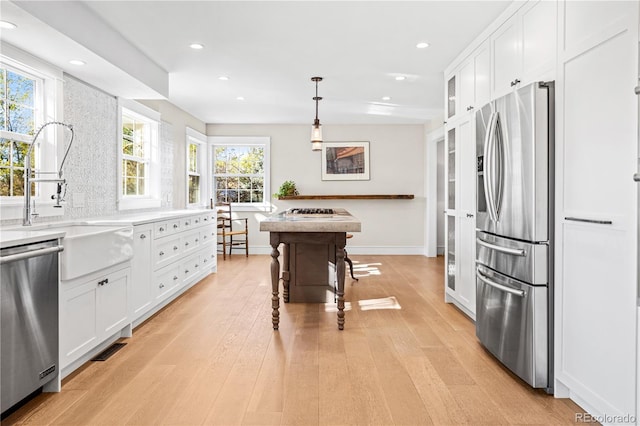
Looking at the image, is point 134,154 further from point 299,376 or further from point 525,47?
point 525,47

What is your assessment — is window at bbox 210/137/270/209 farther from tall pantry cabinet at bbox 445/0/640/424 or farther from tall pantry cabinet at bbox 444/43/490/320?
tall pantry cabinet at bbox 445/0/640/424

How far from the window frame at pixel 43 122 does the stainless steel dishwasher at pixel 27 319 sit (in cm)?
109

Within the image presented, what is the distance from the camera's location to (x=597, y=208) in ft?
6.40

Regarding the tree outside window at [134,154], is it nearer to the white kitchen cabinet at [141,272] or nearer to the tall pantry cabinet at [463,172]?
the white kitchen cabinet at [141,272]

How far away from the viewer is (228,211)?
780 cm

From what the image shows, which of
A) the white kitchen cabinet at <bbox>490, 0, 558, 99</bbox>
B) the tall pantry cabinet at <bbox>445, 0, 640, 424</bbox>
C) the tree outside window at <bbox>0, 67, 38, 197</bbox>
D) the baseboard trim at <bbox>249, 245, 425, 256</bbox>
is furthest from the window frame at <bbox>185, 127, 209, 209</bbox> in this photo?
the tall pantry cabinet at <bbox>445, 0, 640, 424</bbox>

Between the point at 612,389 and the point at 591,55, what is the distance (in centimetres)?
152

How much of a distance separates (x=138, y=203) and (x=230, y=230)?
2931 millimetres

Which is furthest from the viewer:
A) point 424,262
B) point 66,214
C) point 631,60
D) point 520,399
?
point 424,262

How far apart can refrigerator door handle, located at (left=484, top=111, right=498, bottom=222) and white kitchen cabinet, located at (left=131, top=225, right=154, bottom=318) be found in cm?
271

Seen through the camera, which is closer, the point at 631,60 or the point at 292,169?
the point at 631,60

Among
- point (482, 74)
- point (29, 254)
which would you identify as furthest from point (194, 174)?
point (29, 254)

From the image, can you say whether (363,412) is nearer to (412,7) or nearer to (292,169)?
(412,7)

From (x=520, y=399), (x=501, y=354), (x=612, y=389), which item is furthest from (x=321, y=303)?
(x=612, y=389)
